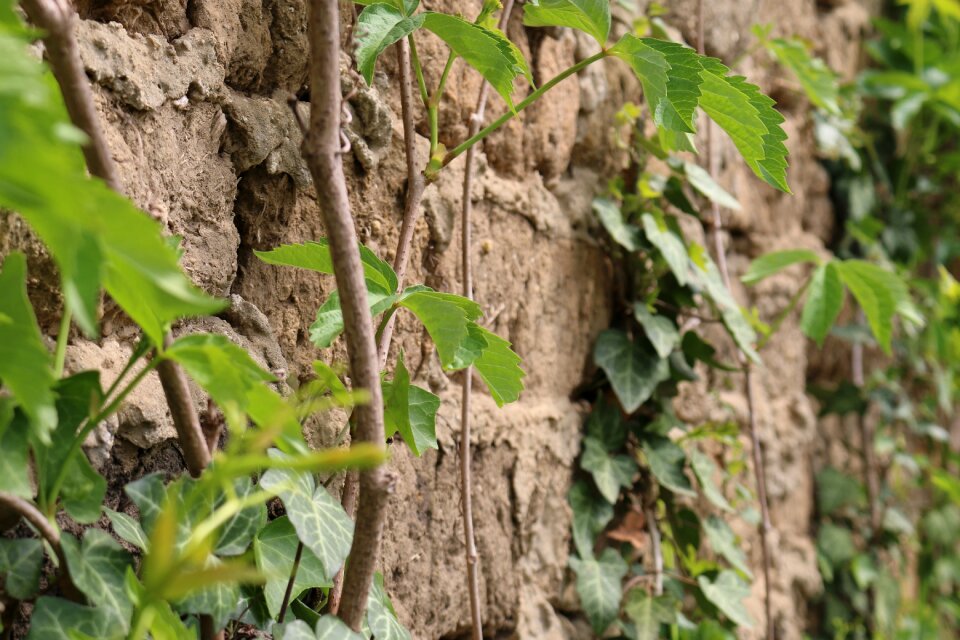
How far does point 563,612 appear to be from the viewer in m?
1.31

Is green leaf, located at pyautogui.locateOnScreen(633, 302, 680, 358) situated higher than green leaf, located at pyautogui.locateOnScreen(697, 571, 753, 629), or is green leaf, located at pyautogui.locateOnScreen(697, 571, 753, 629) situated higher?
green leaf, located at pyautogui.locateOnScreen(633, 302, 680, 358)

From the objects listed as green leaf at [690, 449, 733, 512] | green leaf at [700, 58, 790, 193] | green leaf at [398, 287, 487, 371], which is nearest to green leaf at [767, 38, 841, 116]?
green leaf at [690, 449, 733, 512]

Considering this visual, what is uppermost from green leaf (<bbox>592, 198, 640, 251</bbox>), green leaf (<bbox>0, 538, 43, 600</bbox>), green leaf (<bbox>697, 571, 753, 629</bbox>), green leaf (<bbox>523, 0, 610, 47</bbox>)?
green leaf (<bbox>523, 0, 610, 47</bbox>)

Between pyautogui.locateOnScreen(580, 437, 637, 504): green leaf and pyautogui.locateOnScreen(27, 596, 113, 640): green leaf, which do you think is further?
pyautogui.locateOnScreen(580, 437, 637, 504): green leaf

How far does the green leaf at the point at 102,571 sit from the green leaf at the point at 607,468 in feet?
2.62

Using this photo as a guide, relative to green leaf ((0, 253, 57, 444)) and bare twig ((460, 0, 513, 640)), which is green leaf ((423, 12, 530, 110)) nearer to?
bare twig ((460, 0, 513, 640))

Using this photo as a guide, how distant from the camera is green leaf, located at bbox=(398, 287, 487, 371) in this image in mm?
738

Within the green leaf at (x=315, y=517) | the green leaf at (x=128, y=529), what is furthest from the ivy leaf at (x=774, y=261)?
the green leaf at (x=128, y=529)

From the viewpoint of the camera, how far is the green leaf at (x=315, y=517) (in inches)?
27.5

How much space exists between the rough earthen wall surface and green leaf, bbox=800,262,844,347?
0.24m

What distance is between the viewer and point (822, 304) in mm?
1549

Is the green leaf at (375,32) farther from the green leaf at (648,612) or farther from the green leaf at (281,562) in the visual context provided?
the green leaf at (648,612)

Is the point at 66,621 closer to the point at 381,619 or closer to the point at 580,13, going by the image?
the point at 381,619

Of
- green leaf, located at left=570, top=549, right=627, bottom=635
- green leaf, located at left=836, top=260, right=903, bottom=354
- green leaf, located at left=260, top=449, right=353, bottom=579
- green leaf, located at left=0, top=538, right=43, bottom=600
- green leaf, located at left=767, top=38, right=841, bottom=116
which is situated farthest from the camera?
green leaf, located at left=767, top=38, right=841, bottom=116
